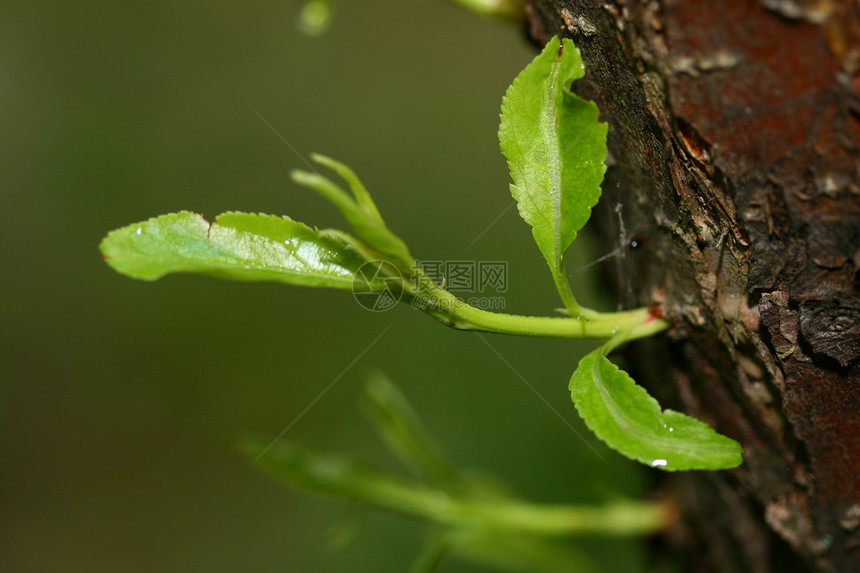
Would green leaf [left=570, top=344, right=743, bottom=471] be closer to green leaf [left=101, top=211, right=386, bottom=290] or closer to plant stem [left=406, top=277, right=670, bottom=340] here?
plant stem [left=406, top=277, right=670, bottom=340]

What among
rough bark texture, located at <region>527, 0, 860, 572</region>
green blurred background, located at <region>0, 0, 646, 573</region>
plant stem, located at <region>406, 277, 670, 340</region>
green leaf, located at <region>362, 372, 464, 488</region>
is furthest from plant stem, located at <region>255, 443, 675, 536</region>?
green blurred background, located at <region>0, 0, 646, 573</region>

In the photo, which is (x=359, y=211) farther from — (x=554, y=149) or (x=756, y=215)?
(x=756, y=215)

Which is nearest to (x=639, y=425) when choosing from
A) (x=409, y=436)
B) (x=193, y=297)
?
(x=409, y=436)

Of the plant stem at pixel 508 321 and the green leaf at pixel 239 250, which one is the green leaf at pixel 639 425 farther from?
the green leaf at pixel 239 250

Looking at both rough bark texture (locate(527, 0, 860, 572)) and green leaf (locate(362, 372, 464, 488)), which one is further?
green leaf (locate(362, 372, 464, 488))

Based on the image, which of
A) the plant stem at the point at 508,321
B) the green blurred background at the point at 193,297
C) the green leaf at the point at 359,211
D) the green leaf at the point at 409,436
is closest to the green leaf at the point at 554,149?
the plant stem at the point at 508,321
